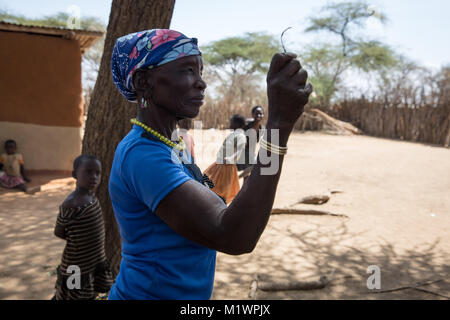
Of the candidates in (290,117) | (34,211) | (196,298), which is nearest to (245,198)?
(290,117)

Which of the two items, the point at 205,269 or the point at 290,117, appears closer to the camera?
the point at 290,117

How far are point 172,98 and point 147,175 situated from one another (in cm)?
29

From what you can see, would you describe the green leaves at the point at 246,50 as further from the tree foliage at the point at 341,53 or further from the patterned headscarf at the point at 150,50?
the patterned headscarf at the point at 150,50

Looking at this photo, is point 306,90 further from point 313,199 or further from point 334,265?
point 313,199

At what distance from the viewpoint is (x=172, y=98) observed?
114 cm

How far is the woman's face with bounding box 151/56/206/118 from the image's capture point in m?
1.13

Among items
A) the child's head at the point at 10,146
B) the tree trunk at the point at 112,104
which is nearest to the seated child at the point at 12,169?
the child's head at the point at 10,146

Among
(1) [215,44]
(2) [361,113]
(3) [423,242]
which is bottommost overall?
(3) [423,242]

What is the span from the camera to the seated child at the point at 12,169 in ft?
23.5

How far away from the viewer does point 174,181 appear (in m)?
0.94

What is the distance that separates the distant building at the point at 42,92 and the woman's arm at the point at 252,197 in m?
7.38

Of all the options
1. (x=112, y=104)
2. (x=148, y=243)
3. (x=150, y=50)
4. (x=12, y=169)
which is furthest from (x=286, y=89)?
(x=12, y=169)

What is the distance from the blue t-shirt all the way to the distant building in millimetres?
7171

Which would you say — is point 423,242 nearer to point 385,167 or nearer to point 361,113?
point 385,167
